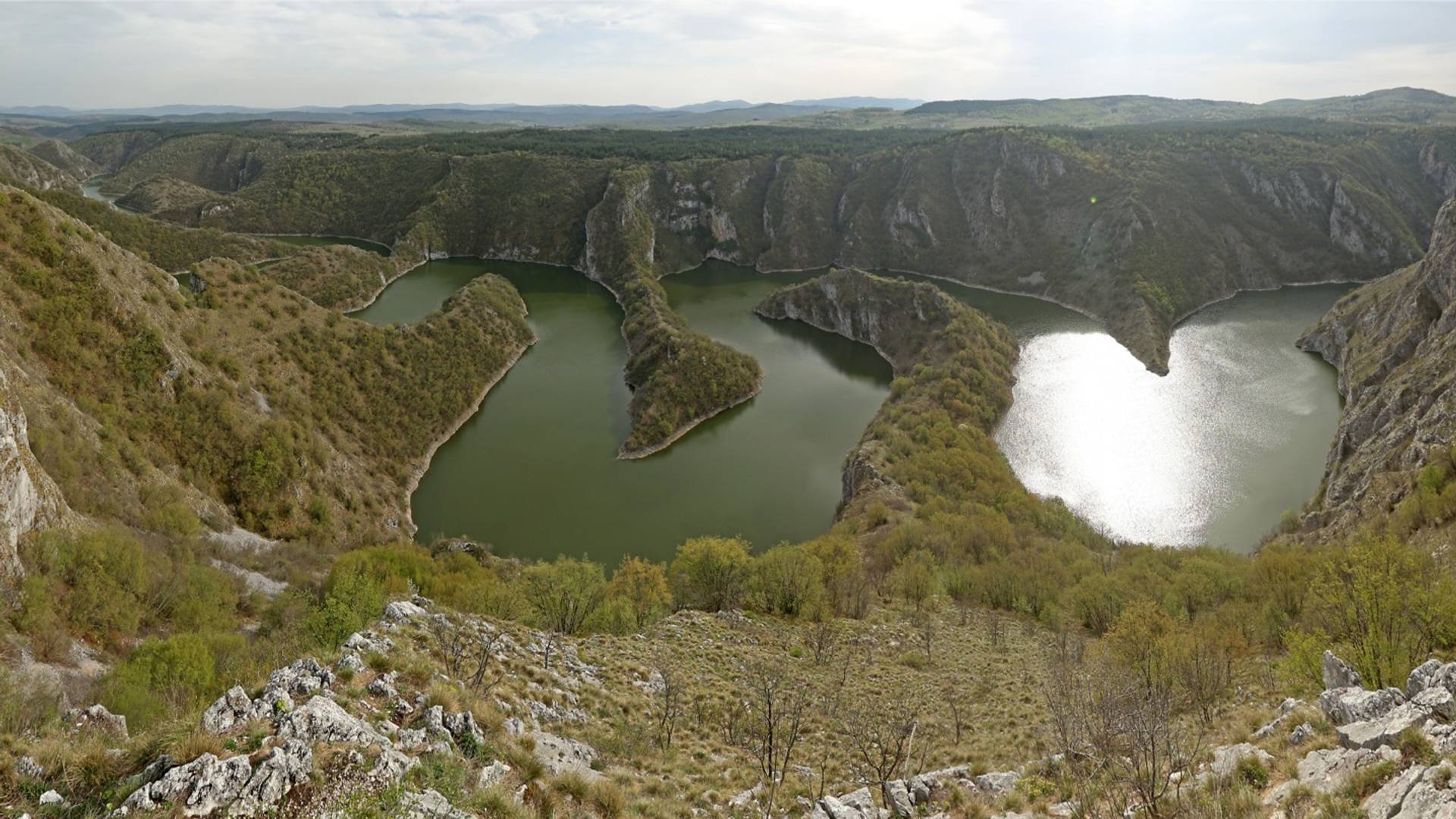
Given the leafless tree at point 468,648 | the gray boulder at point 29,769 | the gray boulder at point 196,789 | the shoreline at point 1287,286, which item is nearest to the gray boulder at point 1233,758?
the leafless tree at point 468,648

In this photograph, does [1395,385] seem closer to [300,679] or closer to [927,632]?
[927,632]

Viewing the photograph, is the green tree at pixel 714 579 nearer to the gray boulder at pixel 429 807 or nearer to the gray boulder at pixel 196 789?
the gray boulder at pixel 429 807

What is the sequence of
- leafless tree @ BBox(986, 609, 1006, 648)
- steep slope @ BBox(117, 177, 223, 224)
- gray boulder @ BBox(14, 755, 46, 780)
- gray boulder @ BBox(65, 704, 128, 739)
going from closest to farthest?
gray boulder @ BBox(14, 755, 46, 780), gray boulder @ BBox(65, 704, 128, 739), leafless tree @ BBox(986, 609, 1006, 648), steep slope @ BBox(117, 177, 223, 224)

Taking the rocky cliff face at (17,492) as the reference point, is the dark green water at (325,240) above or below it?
above

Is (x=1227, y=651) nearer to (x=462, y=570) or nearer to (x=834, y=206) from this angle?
(x=462, y=570)

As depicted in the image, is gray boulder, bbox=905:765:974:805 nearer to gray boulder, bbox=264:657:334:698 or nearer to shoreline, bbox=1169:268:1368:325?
gray boulder, bbox=264:657:334:698

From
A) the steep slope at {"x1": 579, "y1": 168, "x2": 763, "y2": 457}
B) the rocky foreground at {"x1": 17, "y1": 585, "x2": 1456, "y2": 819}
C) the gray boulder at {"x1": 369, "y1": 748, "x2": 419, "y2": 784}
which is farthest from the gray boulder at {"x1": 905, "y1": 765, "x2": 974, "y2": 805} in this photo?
the steep slope at {"x1": 579, "y1": 168, "x2": 763, "y2": 457}

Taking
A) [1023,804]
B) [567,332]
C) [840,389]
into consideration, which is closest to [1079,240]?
[840,389]
